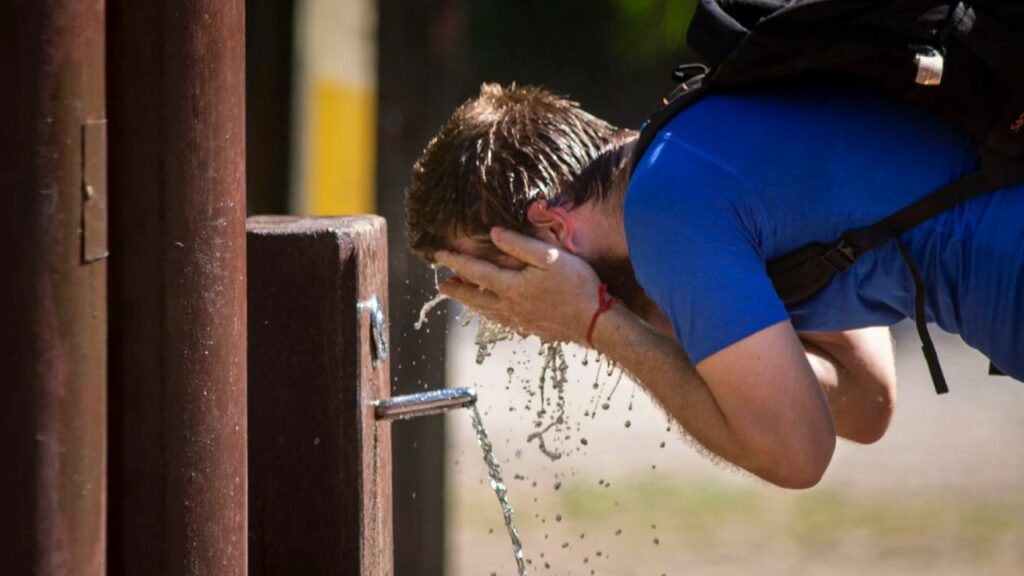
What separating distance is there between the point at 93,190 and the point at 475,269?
0.88 metres

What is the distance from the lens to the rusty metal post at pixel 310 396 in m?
2.27

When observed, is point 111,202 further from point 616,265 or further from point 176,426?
point 616,265

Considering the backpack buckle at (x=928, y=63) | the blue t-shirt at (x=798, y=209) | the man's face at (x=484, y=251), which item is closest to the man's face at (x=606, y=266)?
the man's face at (x=484, y=251)

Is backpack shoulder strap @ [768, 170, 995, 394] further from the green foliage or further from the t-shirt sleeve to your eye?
the green foliage

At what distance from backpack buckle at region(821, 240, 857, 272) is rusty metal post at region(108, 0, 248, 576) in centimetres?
76

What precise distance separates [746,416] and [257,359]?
72 cm

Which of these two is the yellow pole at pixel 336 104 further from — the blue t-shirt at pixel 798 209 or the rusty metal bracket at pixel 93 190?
Result: the rusty metal bracket at pixel 93 190

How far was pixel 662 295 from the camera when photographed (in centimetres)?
205

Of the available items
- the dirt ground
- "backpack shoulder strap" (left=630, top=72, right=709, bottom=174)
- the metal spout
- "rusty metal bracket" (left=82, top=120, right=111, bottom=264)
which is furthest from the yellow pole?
"rusty metal bracket" (left=82, top=120, right=111, bottom=264)

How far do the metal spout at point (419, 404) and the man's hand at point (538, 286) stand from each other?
146 mm

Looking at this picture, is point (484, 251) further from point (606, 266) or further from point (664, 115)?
point (664, 115)

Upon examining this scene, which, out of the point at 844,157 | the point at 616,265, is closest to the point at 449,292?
the point at 616,265

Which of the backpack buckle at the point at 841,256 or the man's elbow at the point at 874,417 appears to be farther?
the man's elbow at the point at 874,417

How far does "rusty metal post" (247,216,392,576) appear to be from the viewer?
7.46 ft
